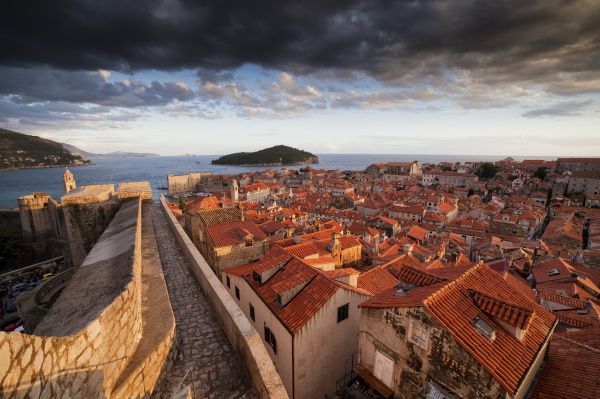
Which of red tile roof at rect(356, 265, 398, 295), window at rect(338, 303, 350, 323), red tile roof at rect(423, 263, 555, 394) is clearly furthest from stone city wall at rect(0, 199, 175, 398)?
red tile roof at rect(356, 265, 398, 295)

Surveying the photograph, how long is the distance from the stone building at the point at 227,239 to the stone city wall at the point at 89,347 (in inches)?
254

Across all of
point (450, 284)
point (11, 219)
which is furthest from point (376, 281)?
point (11, 219)

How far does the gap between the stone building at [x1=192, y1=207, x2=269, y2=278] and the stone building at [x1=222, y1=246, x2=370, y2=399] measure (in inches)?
128

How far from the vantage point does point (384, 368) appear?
6.55 m

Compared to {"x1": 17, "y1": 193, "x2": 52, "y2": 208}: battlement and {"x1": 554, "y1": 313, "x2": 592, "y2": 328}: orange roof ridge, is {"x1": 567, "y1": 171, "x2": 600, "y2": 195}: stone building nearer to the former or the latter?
{"x1": 554, "y1": 313, "x2": 592, "y2": 328}: orange roof ridge

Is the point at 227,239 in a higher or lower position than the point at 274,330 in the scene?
higher

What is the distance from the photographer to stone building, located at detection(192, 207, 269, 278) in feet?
39.5

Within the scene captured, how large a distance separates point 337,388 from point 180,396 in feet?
22.0

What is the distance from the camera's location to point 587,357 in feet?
19.7

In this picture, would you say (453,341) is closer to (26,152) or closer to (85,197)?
(85,197)

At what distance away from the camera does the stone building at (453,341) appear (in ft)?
16.5

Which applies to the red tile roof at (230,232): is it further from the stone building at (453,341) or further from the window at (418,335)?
the window at (418,335)

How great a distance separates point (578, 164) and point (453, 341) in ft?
334

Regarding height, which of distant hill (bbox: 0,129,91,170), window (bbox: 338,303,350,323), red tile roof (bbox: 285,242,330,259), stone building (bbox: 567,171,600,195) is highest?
distant hill (bbox: 0,129,91,170)
